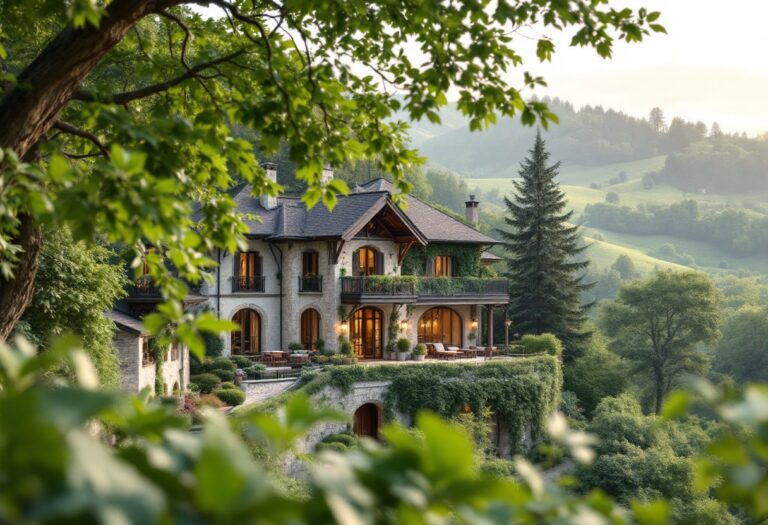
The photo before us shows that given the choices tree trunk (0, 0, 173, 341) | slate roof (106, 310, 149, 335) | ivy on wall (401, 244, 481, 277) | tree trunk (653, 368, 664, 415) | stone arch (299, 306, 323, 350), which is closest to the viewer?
tree trunk (0, 0, 173, 341)

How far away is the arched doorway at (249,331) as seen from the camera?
29.2 m

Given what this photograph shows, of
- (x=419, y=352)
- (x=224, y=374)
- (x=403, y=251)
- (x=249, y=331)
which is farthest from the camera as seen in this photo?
(x=403, y=251)

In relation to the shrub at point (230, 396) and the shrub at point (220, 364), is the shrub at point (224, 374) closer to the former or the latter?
the shrub at point (220, 364)

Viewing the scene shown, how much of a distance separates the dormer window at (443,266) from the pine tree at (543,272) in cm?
533

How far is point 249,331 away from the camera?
29.4m

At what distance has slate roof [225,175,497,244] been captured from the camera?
2834cm

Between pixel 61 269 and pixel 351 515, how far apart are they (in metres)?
16.0

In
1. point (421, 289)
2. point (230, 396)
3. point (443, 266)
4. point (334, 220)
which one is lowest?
point (230, 396)

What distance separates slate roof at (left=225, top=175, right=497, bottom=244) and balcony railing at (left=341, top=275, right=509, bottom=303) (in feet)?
6.39

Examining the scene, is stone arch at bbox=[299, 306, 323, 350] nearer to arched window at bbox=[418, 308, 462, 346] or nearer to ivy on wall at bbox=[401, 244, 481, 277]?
ivy on wall at bbox=[401, 244, 481, 277]

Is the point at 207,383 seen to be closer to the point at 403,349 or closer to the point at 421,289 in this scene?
the point at 403,349

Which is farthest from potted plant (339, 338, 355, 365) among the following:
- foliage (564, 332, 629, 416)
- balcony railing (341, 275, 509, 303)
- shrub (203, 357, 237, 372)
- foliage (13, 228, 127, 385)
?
foliage (564, 332, 629, 416)

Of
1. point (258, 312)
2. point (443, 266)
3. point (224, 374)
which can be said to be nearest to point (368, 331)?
point (258, 312)

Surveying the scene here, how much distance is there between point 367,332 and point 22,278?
24.1 metres
